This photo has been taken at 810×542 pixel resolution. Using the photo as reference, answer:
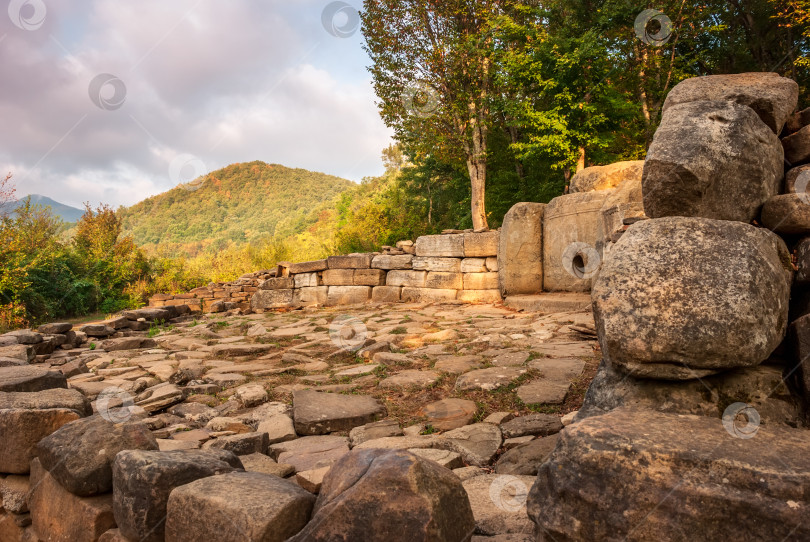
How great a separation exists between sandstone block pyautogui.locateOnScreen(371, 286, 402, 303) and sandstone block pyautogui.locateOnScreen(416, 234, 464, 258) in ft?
3.45

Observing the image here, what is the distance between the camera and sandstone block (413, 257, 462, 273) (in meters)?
11.2

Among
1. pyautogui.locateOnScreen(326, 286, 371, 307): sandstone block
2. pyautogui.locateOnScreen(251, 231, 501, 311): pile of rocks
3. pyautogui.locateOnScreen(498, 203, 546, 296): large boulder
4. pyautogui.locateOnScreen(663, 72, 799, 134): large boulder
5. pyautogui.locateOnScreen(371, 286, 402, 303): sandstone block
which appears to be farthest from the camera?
pyautogui.locateOnScreen(326, 286, 371, 307): sandstone block

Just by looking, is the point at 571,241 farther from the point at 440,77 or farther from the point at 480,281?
the point at 440,77

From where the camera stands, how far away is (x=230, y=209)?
55625 mm

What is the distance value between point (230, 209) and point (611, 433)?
58.6 m

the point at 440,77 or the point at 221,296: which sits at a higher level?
the point at 440,77

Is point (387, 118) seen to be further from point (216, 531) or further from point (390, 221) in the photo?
point (216, 531)

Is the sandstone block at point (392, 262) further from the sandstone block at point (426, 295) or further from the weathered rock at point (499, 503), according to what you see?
the weathered rock at point (499, 503)

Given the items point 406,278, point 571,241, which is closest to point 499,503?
point 571,241

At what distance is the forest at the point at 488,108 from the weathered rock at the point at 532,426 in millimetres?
12545

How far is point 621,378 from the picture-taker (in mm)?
2008

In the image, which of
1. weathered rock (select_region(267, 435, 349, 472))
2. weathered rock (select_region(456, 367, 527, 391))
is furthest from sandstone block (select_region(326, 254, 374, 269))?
weathered rock (select_region(267, 435, 349, 472))

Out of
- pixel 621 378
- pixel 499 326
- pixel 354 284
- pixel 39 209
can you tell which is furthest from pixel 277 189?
pixel 621 378

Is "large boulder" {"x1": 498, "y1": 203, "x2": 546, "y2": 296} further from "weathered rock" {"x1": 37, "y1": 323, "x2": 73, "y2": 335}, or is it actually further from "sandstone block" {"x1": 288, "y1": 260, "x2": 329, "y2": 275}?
"weathered rock" {"x1": 37, "y1": 323, "x2": 73, "y2": 335}
